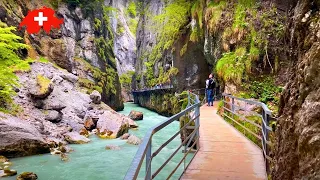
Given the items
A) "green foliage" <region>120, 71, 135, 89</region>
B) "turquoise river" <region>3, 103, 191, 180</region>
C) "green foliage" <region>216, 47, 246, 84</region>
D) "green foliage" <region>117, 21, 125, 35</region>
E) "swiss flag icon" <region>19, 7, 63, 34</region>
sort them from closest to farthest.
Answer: "turquoise river" <region>3, 103, 191, 180</region>
"green foliage" <region>216, 47, 246, 84</region>
"swiss flag icon" <region>19, 7, 63, 34</region>
"green foliage" <region>120, 71, 135, 89</region>
"green foliage" <region>117, 21, 125, 35</region>

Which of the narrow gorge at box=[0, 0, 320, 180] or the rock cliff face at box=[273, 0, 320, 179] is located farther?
the narrow gorge at box=[0, 0, 320, 180]

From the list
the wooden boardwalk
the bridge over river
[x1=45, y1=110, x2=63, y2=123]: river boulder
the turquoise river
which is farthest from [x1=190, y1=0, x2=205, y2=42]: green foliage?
the bridge over river

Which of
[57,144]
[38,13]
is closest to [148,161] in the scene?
[57,144]

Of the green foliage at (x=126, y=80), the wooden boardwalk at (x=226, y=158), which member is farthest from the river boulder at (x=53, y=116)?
the green foliage at (x=126, y=80)

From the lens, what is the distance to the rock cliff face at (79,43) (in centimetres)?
2392

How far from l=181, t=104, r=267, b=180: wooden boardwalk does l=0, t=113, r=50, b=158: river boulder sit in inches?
300

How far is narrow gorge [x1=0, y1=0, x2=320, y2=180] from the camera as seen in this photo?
3.24 meters

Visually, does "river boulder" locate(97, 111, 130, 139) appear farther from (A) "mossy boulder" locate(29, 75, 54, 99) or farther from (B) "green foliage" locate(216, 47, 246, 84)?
(B) "green foliage" locate(216, 47, 246, 84)

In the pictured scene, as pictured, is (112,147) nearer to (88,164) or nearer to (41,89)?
(88,164)

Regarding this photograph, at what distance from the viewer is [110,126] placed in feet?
58.7

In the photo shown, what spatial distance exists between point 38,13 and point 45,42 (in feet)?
9.84

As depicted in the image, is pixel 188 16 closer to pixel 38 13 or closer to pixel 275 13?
pixel 275 13

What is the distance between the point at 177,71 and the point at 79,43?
12192 millimetres

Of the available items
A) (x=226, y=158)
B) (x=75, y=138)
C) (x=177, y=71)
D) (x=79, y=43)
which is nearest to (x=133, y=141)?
(x=75, y=138)
